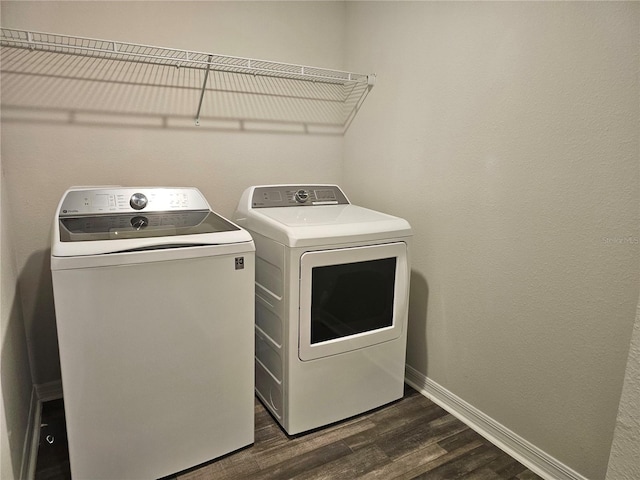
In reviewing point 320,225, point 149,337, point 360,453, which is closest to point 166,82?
point 320,225

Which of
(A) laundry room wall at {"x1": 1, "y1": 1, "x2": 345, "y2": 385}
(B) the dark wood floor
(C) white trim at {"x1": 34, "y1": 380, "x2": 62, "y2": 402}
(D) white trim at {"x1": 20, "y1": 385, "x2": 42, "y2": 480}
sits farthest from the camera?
(C) white trim at {"x1": 34, "y1": 380, "x2": 62, "y2": 402}

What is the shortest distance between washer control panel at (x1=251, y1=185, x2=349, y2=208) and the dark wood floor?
1059mm

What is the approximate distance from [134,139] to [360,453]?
5.99ft

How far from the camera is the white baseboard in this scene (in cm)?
158

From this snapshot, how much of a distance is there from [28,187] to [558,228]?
7.40ft

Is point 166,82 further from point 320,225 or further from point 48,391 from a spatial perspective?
point 48,391

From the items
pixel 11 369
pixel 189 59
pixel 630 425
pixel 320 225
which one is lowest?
pixel 11 369

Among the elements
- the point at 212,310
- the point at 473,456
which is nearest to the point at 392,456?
the point at 473,456

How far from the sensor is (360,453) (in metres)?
1.72

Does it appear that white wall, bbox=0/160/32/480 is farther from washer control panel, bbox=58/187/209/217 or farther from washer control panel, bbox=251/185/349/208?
washer control panel, bbox=251/185/349/208

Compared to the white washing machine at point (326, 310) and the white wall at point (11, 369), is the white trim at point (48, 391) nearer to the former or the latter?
the white wall at point (11, 369)

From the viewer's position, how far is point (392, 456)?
1.71m

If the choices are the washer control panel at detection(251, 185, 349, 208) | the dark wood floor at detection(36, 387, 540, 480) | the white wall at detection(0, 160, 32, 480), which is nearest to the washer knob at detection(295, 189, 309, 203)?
the washer control panel at detection(251, 185, 349, 208)

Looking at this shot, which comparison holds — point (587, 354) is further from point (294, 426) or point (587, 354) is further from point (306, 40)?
point (306, 40)
